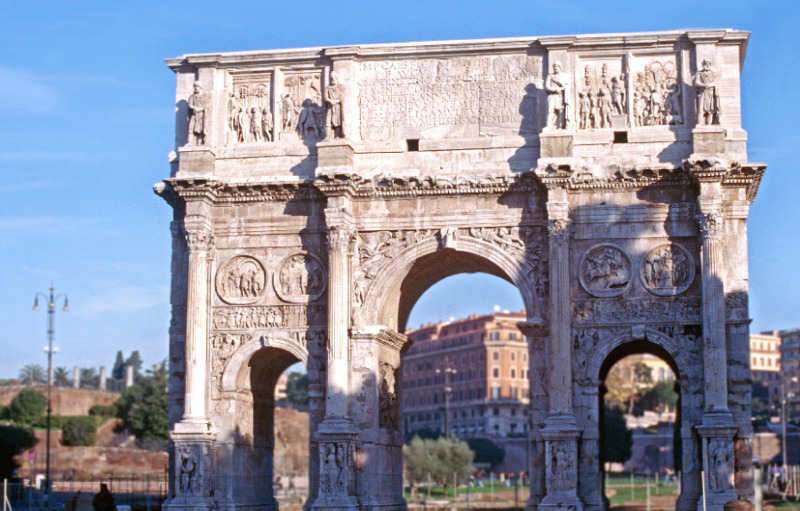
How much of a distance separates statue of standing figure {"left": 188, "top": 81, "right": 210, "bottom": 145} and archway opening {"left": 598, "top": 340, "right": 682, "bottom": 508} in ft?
31.0

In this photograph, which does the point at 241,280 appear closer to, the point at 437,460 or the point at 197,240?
the point at 197,240

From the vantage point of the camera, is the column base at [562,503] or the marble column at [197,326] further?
the marble column at [197,326]

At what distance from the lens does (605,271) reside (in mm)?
24547

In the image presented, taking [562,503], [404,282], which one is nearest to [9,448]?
[404,282]

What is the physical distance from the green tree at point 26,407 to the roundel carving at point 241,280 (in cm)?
4026

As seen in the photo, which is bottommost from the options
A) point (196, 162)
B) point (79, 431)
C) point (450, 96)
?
point (79, 431)

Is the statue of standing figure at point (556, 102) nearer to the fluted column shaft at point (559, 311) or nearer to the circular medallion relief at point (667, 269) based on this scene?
the fluted column shaft at point (559, 311)

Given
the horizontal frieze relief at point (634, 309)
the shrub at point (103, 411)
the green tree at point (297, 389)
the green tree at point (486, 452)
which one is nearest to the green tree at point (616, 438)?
the green tree at point (486, 452)

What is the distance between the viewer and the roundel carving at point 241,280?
1009 inches

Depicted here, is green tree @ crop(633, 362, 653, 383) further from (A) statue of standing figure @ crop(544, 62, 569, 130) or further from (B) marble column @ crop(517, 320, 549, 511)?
(A) statue of standing figure @ crop(544, 62, 569, 130)

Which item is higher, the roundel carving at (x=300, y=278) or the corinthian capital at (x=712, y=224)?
the corinthian capital at (x=712, y=224)

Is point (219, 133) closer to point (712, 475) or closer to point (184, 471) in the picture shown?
point (184, 471)

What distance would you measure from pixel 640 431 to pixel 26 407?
40.7 m

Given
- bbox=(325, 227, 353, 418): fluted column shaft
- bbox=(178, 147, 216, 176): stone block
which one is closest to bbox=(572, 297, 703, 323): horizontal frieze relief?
bbox=(325, 227, 353, 418): fluted column shaft
